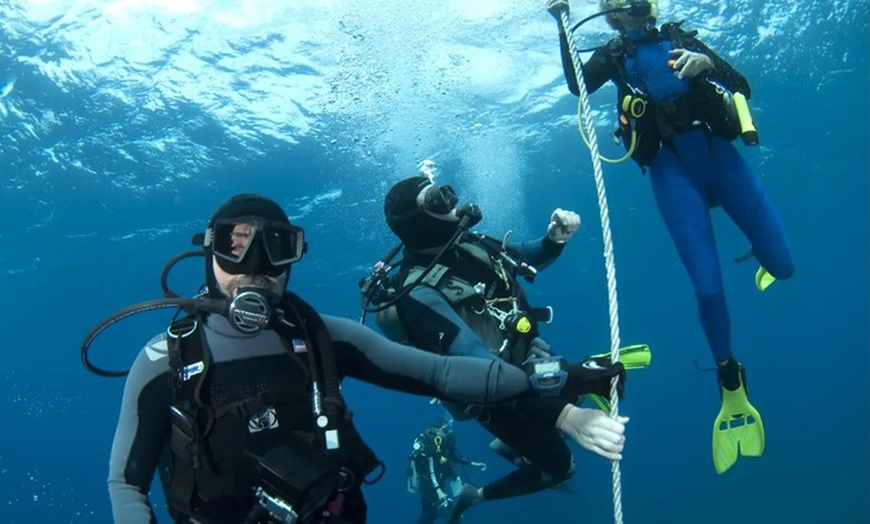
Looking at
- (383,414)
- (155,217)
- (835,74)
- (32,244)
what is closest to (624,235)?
(835,74)

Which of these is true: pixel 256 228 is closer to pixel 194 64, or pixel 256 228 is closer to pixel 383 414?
pixel 194 64

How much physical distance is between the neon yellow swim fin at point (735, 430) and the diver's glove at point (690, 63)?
2687 mm

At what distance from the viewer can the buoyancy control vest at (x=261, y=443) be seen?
283cm

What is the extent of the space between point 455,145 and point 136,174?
11668mm

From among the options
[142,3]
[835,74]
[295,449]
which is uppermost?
[835,74]

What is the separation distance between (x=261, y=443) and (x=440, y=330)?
1.83 meters

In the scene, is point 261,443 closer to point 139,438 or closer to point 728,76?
point 139,438

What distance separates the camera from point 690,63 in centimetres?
503

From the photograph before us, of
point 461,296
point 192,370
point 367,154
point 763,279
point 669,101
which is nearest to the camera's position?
point 192,370

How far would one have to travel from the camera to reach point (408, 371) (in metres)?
3.63

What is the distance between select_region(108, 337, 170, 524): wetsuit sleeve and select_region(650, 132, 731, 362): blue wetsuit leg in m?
4.53

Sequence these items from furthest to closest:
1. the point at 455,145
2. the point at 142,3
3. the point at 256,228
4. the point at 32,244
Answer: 1. the point at 32,244
2. the point at 455,145
3. the point at 142,3
4. the point at 256,228

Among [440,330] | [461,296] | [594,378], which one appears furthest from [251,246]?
[461,296]

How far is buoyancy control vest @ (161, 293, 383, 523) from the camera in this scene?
2826 millimetres
